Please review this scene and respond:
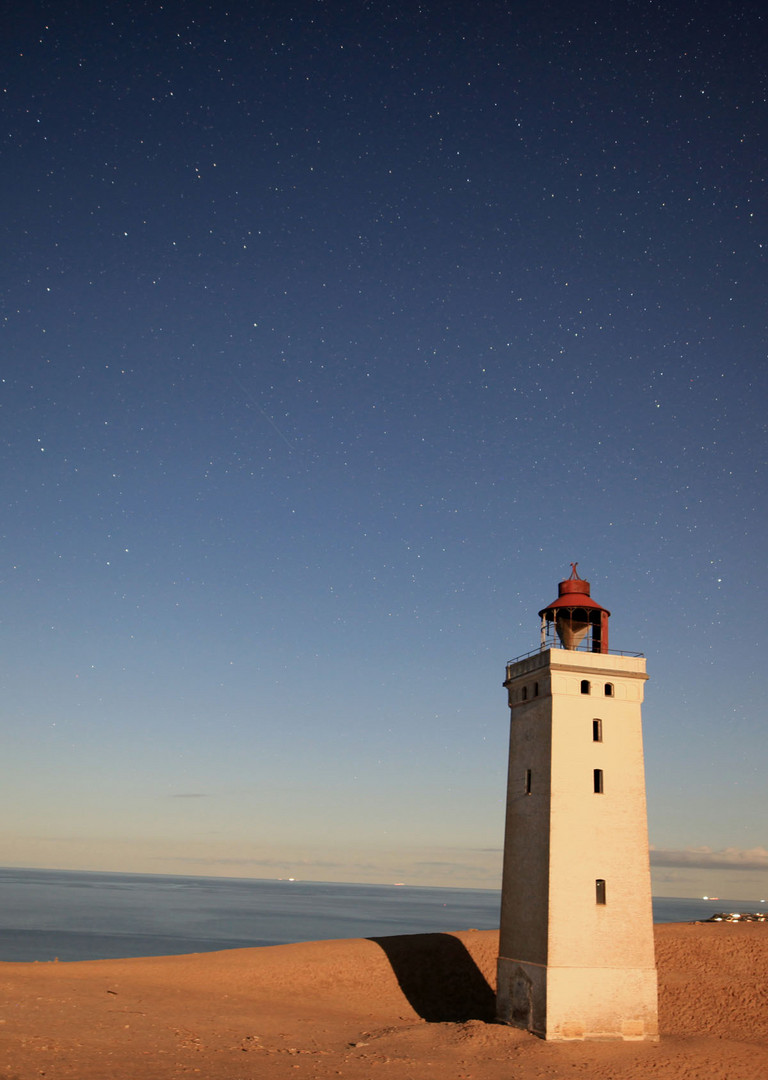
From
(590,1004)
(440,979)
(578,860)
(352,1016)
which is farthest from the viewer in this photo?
(440,979)

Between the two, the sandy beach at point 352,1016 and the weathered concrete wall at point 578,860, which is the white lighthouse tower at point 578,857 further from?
the sandy beach at point 352,1016

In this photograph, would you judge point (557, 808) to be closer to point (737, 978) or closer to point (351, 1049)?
point (351, 1049)

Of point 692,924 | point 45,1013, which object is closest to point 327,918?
point 692,924

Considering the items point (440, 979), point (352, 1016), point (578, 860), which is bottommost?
point (352, 1016)

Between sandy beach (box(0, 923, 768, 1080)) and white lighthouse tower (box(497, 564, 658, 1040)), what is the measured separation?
4.29ft

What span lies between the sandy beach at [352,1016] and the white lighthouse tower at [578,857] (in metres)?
1.31

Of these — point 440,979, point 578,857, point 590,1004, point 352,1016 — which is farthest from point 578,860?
point 440,979

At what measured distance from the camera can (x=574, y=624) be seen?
35.8 m

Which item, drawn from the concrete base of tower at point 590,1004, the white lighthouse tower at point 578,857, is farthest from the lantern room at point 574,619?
the concrete base of tower at point 590,1004

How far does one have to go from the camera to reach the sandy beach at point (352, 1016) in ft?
86.2

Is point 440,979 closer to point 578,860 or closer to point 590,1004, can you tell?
point 590,1004

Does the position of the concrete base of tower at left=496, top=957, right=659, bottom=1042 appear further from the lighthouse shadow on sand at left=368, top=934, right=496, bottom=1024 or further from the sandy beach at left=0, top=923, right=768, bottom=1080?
the lighthouse shadow on sand at left=368, top=934, right=496, bottom=1024

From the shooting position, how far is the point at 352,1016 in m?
36.1

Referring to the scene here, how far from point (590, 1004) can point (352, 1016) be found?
35.7 feet
